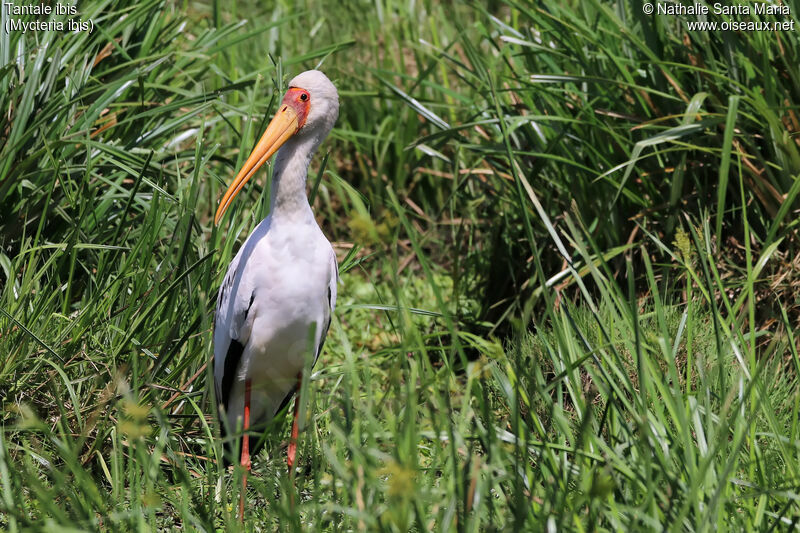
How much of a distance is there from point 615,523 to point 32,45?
10.3 ft

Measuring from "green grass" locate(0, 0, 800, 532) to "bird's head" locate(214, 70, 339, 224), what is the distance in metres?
0.19

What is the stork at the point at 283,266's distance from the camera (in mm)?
3002

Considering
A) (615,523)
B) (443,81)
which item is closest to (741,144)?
(615,523)

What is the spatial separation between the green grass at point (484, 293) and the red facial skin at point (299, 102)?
9.0 inches

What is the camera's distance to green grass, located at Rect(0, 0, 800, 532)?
6.88 ft

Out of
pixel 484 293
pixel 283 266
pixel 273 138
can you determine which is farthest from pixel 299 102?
pixel 484 293

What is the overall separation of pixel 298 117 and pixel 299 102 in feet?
0.17

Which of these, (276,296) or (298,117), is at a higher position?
(298,117)

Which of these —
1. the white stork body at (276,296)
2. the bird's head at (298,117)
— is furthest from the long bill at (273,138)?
the white stork body at (276,296)

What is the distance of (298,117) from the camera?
10.2ft

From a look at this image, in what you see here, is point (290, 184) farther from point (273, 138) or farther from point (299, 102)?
point (299, 102)

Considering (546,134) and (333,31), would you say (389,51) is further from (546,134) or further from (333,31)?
(546,134)

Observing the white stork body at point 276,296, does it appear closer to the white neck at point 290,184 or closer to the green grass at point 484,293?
the white neck at point 290,184

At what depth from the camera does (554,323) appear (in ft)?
7.61
